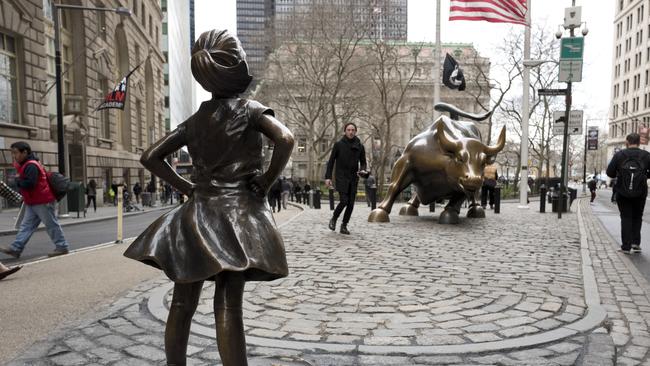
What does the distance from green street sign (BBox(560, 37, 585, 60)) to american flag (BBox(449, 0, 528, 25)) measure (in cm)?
193

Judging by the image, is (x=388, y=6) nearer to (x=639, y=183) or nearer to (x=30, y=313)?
(x=639, y=183)

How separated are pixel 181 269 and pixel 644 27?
90.2 m

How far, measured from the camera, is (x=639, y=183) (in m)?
7.46

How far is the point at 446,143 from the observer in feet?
33.8

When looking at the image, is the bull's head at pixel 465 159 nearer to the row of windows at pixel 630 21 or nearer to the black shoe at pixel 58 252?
the black shoe at pixel 58 252

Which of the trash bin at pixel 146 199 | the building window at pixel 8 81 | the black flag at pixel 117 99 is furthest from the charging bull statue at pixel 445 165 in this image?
Result: the trash bin at pixel 146 199

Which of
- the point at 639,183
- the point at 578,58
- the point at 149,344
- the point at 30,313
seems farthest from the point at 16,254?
the point at 578,58

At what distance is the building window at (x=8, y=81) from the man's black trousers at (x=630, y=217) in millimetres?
20360

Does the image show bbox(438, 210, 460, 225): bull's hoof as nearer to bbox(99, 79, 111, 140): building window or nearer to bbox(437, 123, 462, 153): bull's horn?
bbox(437, 123, 462, 153): bull's horn

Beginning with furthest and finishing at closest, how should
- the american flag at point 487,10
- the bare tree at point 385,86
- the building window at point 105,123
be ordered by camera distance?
the building window at point 105,123 < the bare tree at point 385,86 < the american flag at point 487,10

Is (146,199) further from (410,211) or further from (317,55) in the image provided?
(410,211)

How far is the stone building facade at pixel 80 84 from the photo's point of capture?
1928 cm

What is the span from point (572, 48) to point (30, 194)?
43.5 ft

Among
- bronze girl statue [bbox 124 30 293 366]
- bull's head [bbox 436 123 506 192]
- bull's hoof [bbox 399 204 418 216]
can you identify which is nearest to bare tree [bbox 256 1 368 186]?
bull's hoof [bbox 399 204 418 216]
